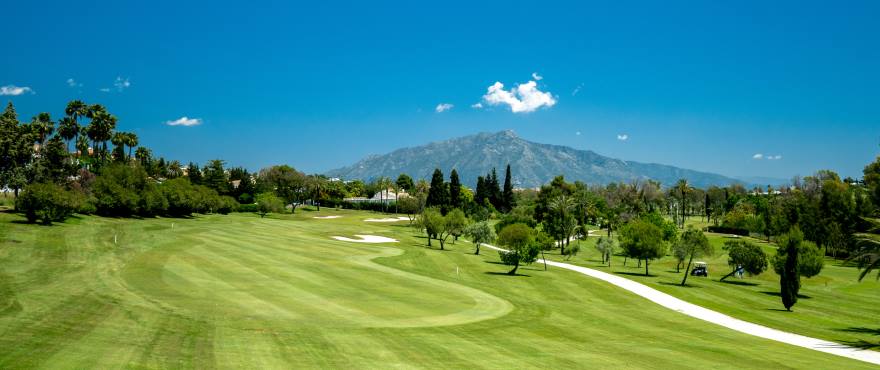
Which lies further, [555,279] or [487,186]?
[487,186]

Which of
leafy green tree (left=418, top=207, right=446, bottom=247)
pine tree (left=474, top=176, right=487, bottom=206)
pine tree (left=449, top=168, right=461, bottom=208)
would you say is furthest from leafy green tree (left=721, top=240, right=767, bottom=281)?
pine tree (left=474, top=176, right=487, bottom=206)

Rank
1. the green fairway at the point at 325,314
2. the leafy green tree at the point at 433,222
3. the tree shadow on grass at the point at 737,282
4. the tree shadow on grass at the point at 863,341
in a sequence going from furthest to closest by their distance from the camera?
the leafy green tree at the point at 433,222 → the tree shadow on grass at the point at 737,282 → the tree shadow on grass at the point at 863,341 → the green fairway at the point at 325,314

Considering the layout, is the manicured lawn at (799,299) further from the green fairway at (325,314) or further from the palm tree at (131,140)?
the palm tree at (131,140)

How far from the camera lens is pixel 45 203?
5712cm

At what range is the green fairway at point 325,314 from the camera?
19531mm

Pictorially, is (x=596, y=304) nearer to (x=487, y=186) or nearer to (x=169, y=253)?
(x=169, y=253)

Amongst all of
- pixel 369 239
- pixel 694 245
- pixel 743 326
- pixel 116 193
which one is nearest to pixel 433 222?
pixel 369 239

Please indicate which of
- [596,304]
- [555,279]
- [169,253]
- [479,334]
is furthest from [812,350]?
[169,253]

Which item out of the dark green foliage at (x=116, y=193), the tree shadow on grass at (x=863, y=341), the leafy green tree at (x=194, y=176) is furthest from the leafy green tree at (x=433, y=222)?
the leafy green tree at (x=194, y=176)

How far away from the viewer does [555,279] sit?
53.3 m

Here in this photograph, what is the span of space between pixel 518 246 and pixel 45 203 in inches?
1926

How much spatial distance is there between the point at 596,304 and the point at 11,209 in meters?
67.2

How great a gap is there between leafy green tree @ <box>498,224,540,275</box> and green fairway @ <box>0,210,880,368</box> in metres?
2.40

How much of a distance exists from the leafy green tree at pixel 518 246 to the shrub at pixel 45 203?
46719 millimetres
